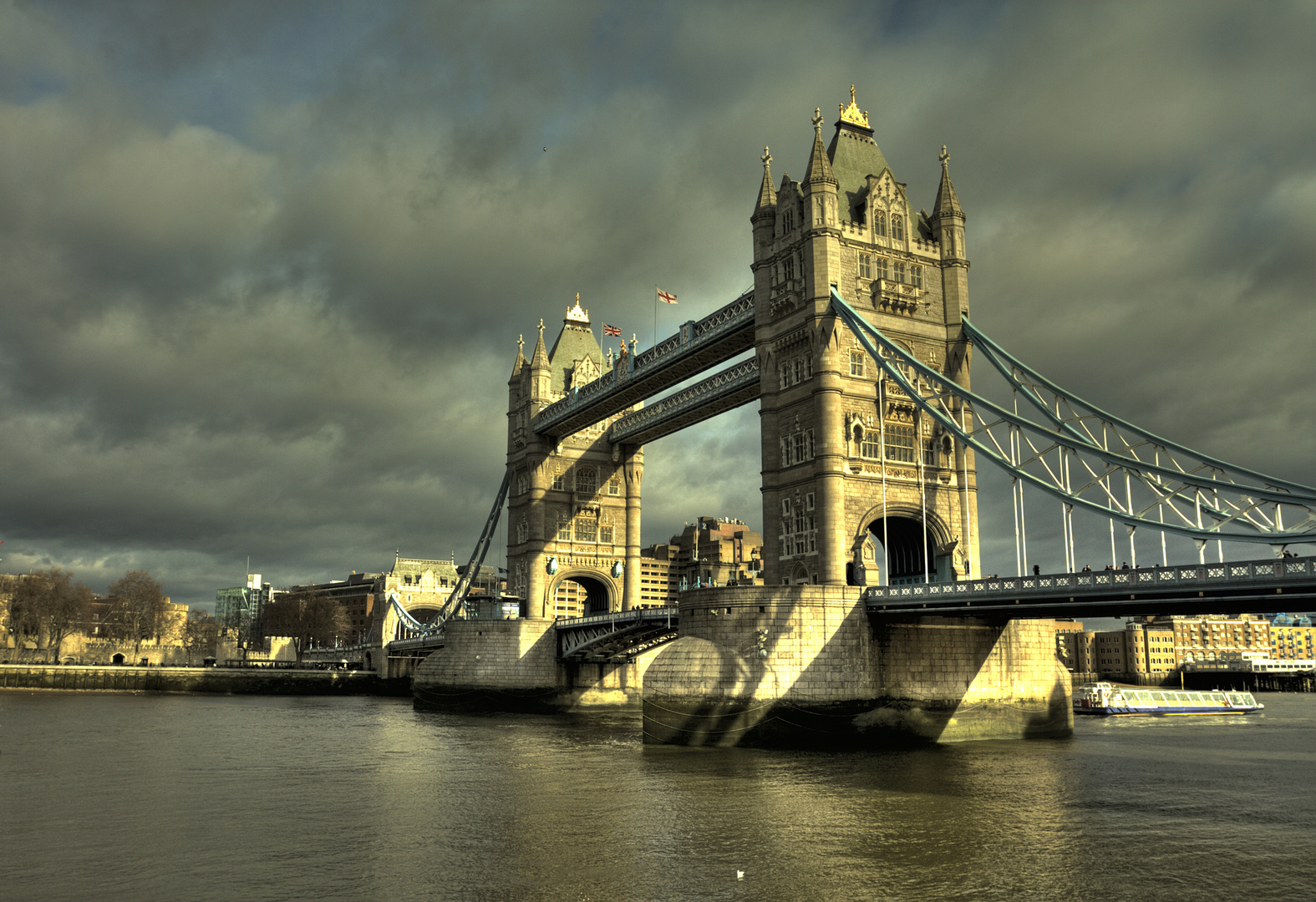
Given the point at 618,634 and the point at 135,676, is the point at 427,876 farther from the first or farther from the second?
the point at 135,676

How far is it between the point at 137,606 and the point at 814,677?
112 m

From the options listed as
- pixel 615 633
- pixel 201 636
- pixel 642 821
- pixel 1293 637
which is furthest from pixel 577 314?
pixel 1293 637

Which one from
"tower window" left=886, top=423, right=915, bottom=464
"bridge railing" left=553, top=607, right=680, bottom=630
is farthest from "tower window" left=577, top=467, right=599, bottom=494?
"tower window" left=886, top=423, right=915, bottom=464

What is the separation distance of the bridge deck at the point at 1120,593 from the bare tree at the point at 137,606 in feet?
369

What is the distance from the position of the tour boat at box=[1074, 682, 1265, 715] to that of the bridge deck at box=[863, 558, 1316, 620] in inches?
1590

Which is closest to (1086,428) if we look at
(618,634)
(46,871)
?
(618,634)

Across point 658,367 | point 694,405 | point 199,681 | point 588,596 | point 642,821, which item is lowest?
point 642,821

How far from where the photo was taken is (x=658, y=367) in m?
66.2

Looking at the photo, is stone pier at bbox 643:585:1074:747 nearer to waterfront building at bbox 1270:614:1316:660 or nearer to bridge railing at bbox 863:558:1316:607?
bridge railing at bbox 863:558:1316:607

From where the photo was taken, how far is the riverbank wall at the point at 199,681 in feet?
322

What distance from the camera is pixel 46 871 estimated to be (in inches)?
835

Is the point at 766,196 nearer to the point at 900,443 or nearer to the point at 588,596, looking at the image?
the point at 900,443

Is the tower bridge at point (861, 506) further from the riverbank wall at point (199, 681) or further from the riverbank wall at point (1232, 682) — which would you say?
the riverbank wall at point (1232, 682)

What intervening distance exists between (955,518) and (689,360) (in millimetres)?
20215
